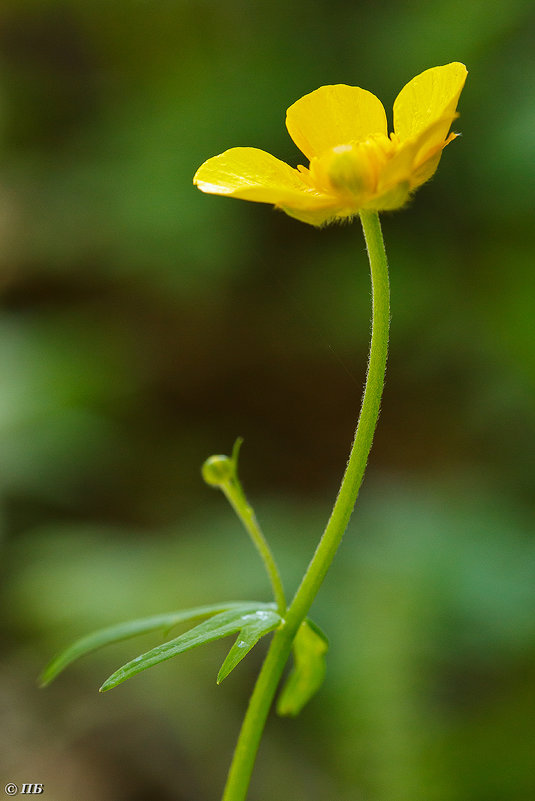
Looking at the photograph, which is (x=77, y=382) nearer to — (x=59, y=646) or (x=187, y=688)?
(x=59, y=646)

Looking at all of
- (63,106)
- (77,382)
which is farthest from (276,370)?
(63,106)

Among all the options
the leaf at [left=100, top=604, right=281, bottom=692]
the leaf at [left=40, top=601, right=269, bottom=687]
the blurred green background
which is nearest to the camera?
the leaf at [left=100, top=604, right=281, bottom=692]

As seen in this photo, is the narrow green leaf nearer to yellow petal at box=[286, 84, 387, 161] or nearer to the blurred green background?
yellow petal at box=[286, 84, 387, 161]

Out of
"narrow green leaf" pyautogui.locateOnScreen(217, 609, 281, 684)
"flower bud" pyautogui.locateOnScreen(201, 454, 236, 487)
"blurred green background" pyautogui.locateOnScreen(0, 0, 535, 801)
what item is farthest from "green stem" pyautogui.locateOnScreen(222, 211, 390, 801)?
"blurred green background" pyautogui.locateOnScreen(0, 0, 535, 801)

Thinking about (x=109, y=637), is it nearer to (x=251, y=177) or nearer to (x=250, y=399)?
(x=251, y=177)

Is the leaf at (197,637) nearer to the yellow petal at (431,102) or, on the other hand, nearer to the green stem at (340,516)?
the green stem at (340,516)

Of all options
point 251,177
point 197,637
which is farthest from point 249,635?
point 251,177
